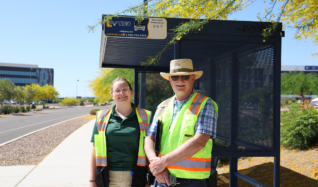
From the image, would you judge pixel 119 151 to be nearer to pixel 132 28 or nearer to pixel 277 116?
pixel 132 28

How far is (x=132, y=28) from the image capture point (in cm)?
355

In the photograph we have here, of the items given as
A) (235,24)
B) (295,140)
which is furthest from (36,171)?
(295,140)

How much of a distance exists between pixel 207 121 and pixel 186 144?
24 cm

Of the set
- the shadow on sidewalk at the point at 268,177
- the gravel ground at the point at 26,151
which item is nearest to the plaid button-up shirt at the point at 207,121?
the shadow on sidewalk at the point at 268,177

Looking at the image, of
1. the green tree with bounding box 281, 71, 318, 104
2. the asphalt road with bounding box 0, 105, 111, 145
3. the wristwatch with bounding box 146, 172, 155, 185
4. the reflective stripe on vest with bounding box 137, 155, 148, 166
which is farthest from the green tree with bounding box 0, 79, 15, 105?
the wristwatch with bounding box 146, 172, 155, 185

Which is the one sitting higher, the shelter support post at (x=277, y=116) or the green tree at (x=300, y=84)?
the green tree at (x=300, y=84)

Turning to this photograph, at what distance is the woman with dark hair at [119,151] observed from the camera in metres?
2.40

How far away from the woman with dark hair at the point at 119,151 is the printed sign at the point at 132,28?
1.25 meters

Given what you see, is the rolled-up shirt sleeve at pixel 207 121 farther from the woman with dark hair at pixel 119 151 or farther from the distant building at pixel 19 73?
the distant building at pixel 19 73

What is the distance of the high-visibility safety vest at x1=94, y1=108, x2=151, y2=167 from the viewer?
7.86 ft

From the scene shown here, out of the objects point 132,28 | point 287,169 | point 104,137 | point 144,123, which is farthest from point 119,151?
point 287,169

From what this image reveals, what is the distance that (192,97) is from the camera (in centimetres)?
219

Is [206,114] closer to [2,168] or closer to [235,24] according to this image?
[235,24]

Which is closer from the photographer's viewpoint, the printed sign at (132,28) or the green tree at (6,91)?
the printed sign at (132,28)
